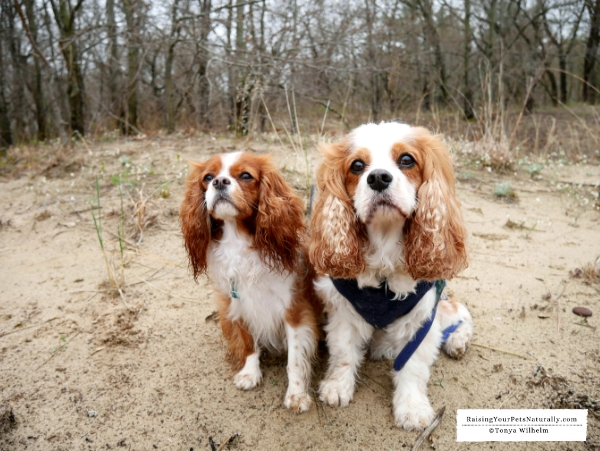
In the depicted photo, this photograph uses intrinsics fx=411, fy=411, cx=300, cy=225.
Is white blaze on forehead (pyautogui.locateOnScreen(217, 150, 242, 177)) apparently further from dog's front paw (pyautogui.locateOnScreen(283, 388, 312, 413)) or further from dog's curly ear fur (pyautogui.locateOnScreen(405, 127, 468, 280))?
dog's front paw (pyautogui.locateOnScreen(283, 388, 312, 413))

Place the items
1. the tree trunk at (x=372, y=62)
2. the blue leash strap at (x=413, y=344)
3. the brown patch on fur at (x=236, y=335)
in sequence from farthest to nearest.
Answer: the tree trunk at (x=372, y=62) → the brown patch on fur at (x=236, y=335) → the blue leash strap at (x=413, y=344)

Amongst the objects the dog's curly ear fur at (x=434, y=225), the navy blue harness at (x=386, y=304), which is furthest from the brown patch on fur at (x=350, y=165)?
the navy blue harness at (x=386, y=304)

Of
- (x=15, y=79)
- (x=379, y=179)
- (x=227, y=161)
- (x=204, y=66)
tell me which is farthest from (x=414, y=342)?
(x=15, y=79)

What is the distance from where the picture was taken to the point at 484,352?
259 cm

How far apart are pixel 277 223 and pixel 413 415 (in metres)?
1.21

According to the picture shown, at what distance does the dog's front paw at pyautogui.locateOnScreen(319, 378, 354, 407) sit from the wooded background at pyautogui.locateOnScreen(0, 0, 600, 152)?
9.70ft

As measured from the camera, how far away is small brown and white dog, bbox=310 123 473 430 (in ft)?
6.27

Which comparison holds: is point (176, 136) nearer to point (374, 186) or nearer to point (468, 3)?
point (374, 186)

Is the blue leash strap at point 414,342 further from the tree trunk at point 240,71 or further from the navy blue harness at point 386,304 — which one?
the tree trunk at point 240,71

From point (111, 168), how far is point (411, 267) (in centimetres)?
486

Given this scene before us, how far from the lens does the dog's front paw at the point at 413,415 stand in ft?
6.82

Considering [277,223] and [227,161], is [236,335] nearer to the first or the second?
[277,223]

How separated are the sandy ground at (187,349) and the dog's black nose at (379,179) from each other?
1.24m

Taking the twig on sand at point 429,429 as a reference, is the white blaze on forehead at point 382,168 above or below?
above
